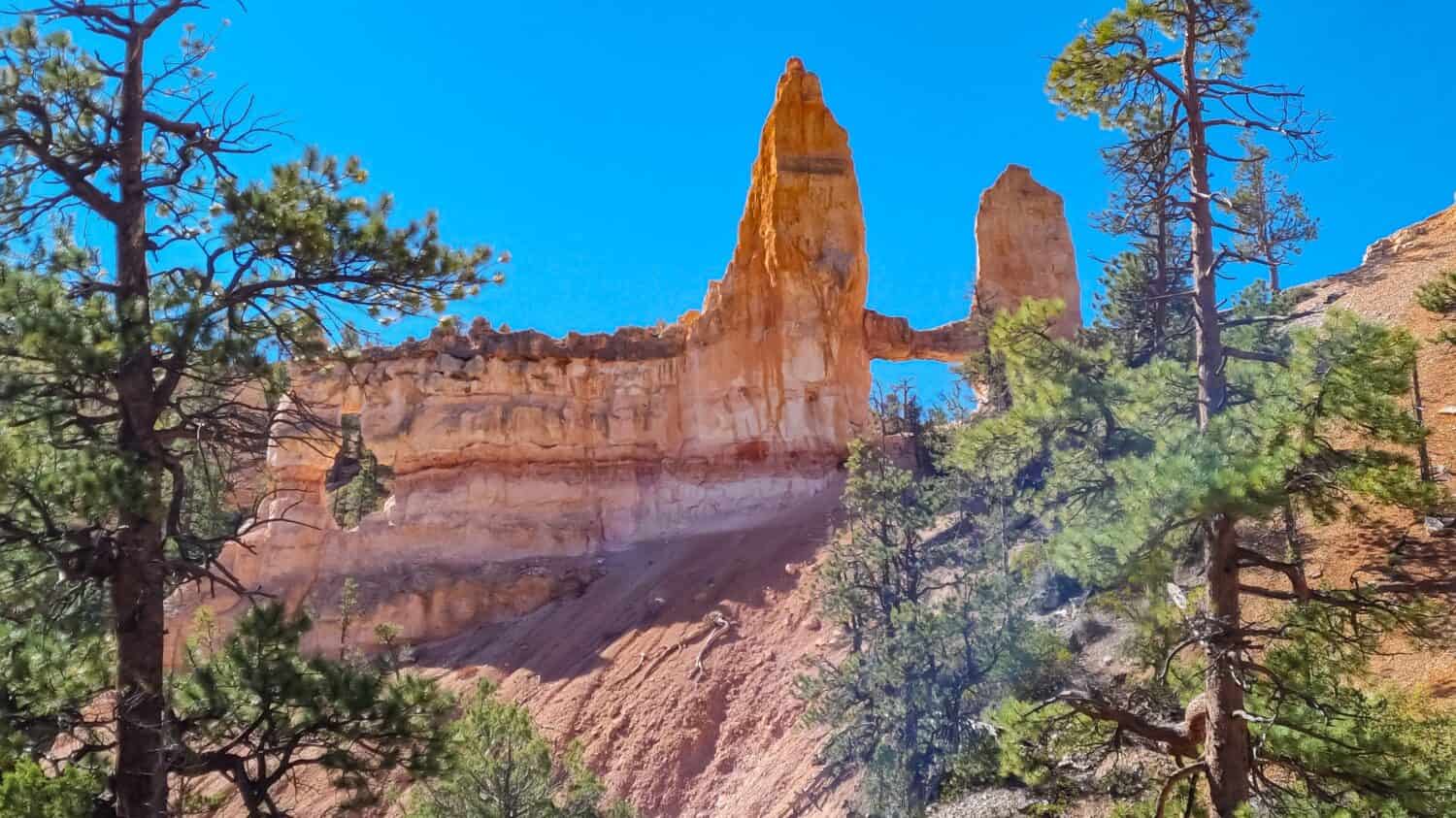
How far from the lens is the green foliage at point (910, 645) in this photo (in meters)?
15.3

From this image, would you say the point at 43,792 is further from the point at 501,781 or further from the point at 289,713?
the point at 501,781

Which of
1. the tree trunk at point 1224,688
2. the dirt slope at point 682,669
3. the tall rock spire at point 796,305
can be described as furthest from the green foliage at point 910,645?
the tall rock spire at point 796,305

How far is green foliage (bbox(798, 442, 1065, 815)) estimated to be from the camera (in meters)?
15.3

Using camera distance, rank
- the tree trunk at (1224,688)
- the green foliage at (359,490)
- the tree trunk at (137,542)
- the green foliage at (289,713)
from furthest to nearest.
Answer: the green foliage at (359,490) → the tree trunk at (1224,688) → the green foliage at (289,713) → the tree trunk at (137,542)

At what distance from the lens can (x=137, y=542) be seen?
805cm

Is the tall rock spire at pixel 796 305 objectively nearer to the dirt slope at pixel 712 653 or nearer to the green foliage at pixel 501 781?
the dirt slope at pixel 712 653

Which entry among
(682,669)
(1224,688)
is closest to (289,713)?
(1224,688)

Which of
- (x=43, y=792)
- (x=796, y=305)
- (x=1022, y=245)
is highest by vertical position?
(x=1022, y=245)

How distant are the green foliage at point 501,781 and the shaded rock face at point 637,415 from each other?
14071 millimetres

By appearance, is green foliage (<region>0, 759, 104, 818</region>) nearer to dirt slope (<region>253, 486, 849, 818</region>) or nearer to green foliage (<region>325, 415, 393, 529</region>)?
dirt slope (<region>253, 486, 849, 818</region>)

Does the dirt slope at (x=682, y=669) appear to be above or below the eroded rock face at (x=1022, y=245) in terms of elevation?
below

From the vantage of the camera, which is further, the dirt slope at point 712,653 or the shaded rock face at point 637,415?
the shaded rock face at point 637,415

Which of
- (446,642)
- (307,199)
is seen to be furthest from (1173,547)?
(446,642)

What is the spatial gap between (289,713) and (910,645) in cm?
982
